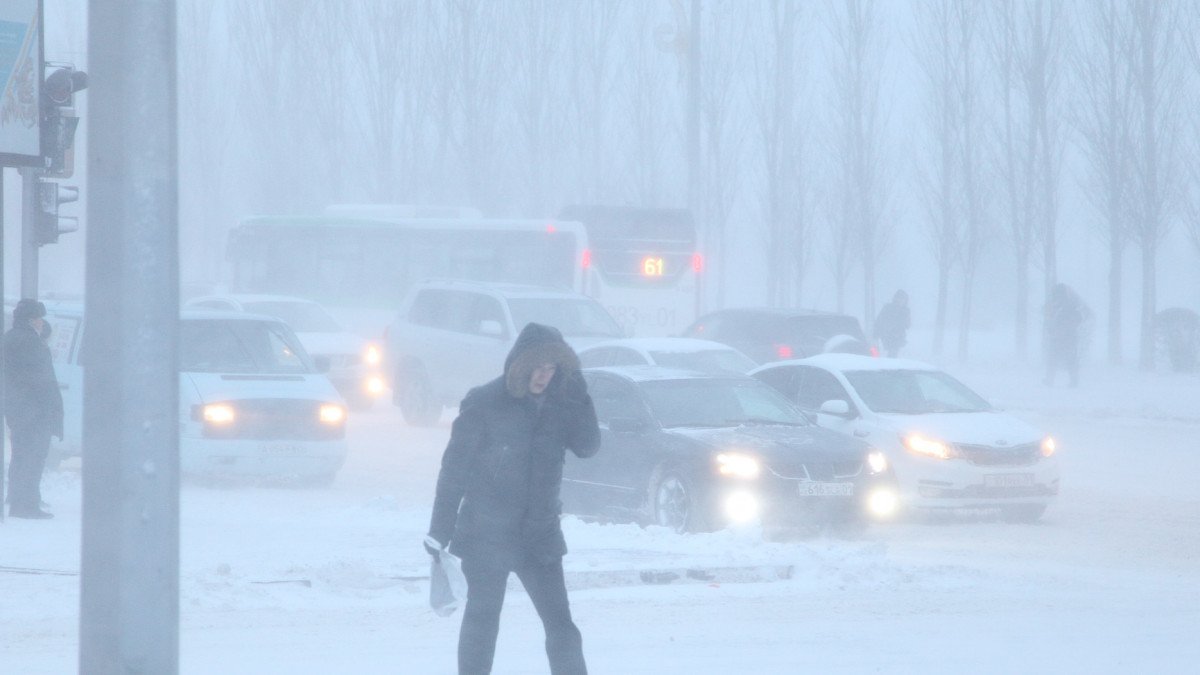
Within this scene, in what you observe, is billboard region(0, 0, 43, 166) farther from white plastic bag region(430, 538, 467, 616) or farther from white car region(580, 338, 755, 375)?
white car region(580, 338, 755, 375)

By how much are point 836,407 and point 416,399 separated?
10.0 m

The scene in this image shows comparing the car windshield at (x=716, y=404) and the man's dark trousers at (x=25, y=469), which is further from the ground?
the car windshield at (x=716, y=404)

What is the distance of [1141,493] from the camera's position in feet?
53.0

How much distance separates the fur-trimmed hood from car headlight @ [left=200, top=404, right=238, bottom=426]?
980cm

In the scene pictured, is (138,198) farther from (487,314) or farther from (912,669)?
(487,314)

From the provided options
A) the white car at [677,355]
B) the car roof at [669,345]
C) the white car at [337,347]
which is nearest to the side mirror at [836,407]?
the white car at [677,355]

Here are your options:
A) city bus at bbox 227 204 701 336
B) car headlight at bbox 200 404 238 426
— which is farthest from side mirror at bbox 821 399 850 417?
city bus at bbox 227 204 701 336

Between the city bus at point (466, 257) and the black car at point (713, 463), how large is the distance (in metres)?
Answer: 15.5

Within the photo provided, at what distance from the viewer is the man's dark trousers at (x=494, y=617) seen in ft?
20.7

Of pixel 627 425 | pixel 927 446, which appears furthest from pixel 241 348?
pixel 927 446

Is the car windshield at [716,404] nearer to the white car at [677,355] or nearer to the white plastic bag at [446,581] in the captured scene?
the white car at [677,355]

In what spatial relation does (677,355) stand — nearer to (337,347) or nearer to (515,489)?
Result: (337,347)

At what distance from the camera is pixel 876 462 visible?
13.3 m

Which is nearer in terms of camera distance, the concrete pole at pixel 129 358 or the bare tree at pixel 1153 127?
the concrete pole at pixel 129 358
